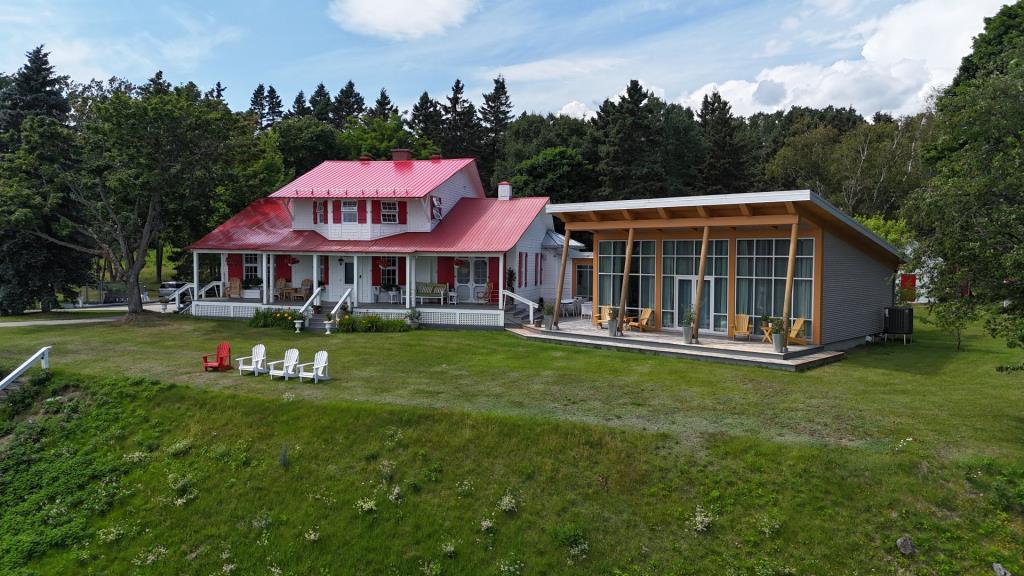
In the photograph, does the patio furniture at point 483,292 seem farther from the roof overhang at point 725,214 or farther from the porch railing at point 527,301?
the roof overhang at point 725,214

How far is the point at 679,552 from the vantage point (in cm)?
855

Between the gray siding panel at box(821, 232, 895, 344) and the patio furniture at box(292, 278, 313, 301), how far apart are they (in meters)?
20.9

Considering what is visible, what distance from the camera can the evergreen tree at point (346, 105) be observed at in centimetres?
7356

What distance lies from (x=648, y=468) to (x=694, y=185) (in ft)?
146

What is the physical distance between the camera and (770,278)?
742 inches

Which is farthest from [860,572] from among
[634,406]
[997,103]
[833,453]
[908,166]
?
[908,166]

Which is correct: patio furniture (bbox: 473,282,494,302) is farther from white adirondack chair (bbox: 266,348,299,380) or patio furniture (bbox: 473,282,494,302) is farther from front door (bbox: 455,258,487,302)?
white adirondack chair (bbox: 266,348,299,380)

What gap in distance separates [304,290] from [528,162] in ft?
71.4

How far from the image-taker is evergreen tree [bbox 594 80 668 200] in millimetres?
45719

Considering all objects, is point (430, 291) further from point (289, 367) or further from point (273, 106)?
point (273, 106)

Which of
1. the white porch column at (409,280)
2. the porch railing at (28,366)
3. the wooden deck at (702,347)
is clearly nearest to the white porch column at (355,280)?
the white porch column at (409,280)

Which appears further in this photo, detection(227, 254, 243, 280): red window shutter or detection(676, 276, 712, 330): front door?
detection(227, 254, 243, 280): red window shutter

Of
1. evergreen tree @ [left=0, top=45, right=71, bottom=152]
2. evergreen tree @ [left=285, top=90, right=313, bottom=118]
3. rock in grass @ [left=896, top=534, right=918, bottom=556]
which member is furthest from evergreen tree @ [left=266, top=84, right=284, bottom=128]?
rock in grass @ [left=896, top=534, right=918, bottom=556]

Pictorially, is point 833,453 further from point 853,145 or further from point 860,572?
point 853,145
